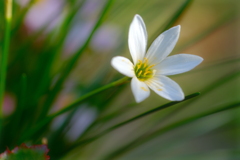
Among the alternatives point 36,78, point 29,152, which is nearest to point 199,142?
point 36,78

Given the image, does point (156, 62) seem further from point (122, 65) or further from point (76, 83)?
point (76, 83)

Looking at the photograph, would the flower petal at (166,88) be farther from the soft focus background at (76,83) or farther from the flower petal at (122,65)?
the soft focus background at (76,83)

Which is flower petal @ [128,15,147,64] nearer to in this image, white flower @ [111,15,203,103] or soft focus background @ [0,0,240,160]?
white flower @ [111,15,203,103]

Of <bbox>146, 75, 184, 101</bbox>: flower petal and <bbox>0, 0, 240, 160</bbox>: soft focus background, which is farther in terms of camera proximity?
<bbox>0, 0, 240, 160</bbox>: soft focus background

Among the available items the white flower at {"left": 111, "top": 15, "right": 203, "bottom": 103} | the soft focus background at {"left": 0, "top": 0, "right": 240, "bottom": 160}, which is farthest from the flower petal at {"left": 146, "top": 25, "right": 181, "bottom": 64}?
the soft focus background at {"left": 0, "top": 0, "right": 240, "bottom": 160}

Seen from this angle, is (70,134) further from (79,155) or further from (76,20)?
(76,20)

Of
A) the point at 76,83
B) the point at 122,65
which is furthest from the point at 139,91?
the point at 76,83
